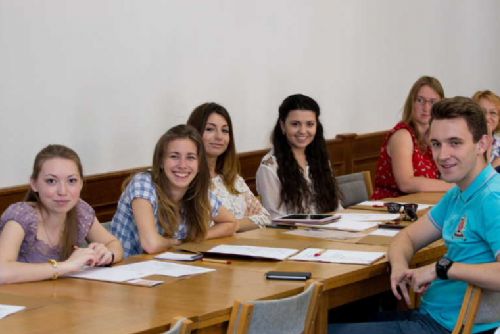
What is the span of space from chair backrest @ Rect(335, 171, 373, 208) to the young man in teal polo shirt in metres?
2.12

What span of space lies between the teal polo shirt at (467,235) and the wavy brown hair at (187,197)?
1126 millimetres

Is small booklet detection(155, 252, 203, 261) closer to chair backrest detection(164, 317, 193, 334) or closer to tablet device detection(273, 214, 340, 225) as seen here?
tablet device detection(273, 214, 340, 225)

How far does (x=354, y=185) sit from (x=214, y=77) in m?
1.31

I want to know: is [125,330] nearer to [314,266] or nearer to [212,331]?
[212,331]

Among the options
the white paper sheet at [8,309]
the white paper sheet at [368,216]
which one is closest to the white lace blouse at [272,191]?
the white paper sheet at [368,216]

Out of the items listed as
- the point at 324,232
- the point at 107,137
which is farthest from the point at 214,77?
the point at 324,232

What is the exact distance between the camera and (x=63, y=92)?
5.83 m

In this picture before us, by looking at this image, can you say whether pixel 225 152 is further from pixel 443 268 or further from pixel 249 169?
pixel 443 268

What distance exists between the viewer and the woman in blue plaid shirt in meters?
4.62

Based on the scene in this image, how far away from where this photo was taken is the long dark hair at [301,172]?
5.83 meters

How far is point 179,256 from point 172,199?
510mm

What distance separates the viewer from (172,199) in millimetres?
4719

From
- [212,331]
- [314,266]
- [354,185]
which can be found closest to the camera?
[212,331]

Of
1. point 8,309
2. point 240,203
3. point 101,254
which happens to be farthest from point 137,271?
point 240,203
